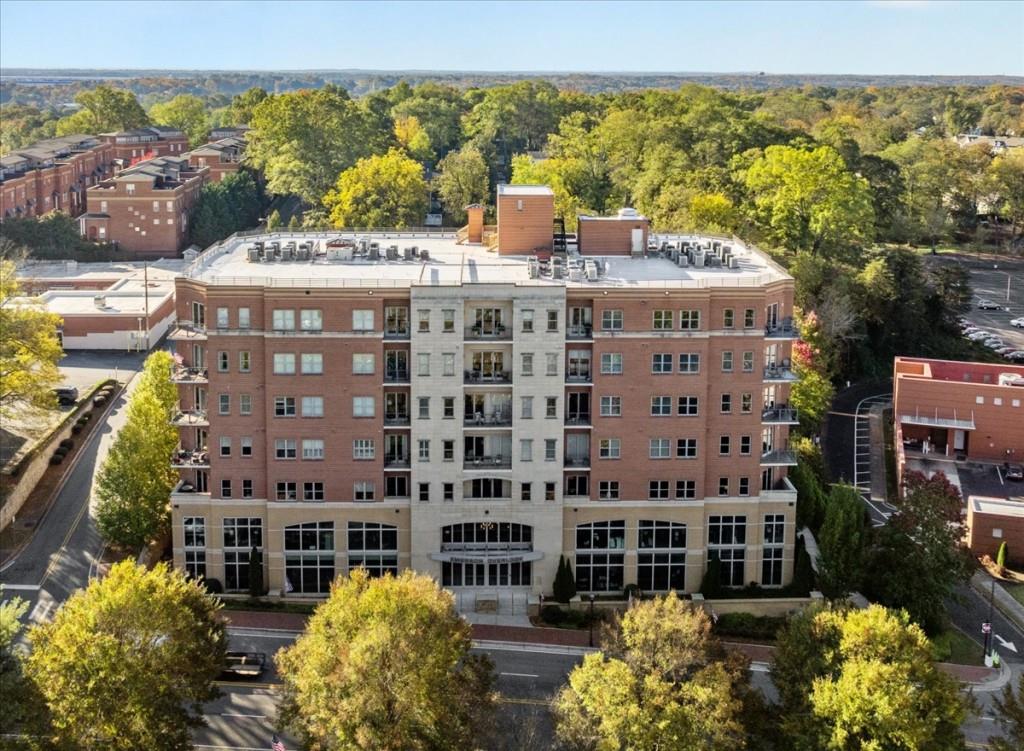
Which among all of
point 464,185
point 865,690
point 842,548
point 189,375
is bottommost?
point 842,548

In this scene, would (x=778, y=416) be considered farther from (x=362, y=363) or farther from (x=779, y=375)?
(x=362, y=363)

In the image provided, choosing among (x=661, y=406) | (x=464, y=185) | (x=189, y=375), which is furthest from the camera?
(x=464, y=185)

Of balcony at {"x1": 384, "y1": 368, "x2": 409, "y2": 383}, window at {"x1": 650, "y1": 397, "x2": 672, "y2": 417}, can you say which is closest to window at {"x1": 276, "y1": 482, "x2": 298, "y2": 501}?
balcony at {"x1": 384, "y1": 368, "x2": 409, "y2": 383}

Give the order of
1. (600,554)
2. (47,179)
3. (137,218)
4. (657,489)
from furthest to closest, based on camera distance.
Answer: (47,179), (137,218), (600,554), (657,489)

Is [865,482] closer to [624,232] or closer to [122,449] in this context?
[624,232]

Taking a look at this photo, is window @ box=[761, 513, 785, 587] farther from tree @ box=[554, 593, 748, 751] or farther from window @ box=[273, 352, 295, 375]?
window @ box=[273, 352, 295, 375]

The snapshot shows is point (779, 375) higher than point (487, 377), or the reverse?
point (487, 377)

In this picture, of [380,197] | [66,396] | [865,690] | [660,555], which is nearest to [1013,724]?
[865,690]
